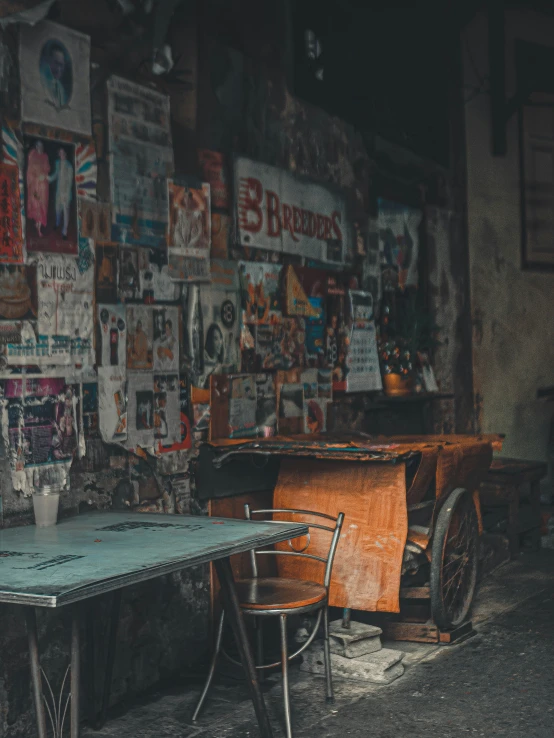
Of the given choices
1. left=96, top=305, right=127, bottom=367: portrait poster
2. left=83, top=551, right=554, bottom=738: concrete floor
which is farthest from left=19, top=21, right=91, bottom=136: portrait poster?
left=83, top=551, right=554, bottom=738: concrete floor

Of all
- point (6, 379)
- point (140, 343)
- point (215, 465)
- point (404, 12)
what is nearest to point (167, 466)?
point (215, 465)

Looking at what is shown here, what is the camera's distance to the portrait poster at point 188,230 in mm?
4426

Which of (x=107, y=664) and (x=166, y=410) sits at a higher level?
(x=166, y=410)

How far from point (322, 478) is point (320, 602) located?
0.96m

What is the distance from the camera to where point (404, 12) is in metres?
6.78

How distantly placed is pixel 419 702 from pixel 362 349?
257 cm

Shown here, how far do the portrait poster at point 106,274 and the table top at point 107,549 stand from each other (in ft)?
3.05

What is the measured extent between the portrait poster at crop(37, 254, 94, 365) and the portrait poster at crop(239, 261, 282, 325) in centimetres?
115

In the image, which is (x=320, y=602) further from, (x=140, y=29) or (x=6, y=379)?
(x=140, y=29)

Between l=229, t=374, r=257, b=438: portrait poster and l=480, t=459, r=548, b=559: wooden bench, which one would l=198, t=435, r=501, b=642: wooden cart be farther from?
l=480, t=459, r=548, b=559: wooden bench

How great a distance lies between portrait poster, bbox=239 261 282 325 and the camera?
495 cm

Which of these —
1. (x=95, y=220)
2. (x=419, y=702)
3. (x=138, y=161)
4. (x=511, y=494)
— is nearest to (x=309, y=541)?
(x=419, y=702)

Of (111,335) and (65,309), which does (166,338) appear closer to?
(111,335)

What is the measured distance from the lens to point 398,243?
652 centimetres
